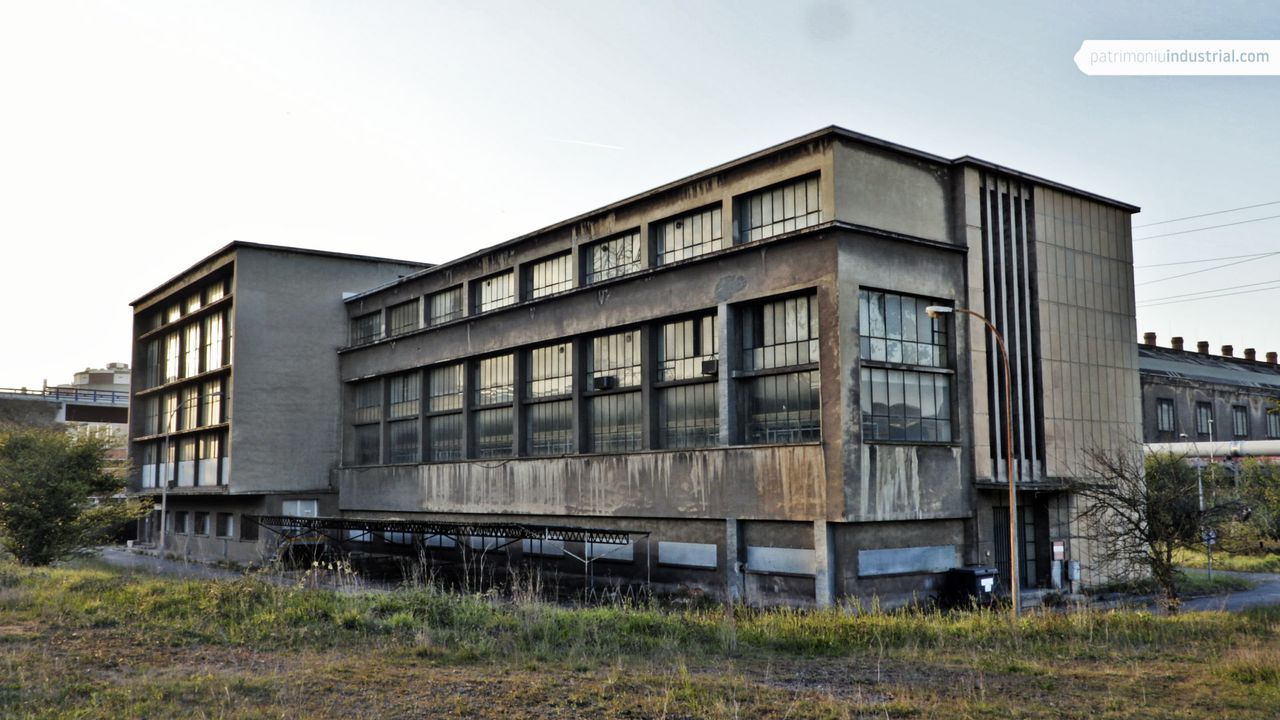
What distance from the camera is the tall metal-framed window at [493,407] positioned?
1614 inches

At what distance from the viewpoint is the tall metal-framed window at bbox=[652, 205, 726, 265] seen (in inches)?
1252

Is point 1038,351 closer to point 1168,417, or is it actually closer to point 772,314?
point 772,314

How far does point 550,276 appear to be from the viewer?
1551 inches

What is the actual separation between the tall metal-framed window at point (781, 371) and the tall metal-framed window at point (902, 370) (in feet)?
4.83

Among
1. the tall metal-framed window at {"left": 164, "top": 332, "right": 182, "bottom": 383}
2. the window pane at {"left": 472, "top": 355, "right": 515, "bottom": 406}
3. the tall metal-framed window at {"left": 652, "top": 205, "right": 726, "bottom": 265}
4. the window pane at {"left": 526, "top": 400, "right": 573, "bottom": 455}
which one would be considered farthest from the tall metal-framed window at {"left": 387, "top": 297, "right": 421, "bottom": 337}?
the tall metal-framed window at {"left": 652, "top": 205, "right": 726, "bottom": 265}

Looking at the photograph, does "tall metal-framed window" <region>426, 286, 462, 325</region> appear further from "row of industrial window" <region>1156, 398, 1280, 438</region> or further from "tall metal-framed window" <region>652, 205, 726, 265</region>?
"row of industrial window" <region>1156, 398, 1280, 438</region>

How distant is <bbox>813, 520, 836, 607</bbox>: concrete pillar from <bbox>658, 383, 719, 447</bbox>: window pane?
5.49 metres

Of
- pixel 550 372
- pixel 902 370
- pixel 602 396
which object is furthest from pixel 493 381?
pixel 902 370

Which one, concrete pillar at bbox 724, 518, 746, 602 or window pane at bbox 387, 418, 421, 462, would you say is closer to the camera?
concrete pillar at bbox 724, 518, 746, 602

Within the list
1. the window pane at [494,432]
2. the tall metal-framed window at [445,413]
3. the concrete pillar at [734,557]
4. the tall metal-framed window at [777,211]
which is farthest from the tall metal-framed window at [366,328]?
the concrete pillar at [734,557]

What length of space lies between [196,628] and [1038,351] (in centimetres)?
2532

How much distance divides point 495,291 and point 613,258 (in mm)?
8590

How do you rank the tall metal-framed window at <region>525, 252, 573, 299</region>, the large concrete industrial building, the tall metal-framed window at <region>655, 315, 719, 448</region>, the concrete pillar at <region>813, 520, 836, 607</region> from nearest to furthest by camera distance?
the concrete pillar at <region>813, 520, 836, 607</region> < the large concrete industrial building < the tall metal-framed window at <region>655, 315, 719, 448</region> < the tall metal-framed window at <region>525, 252, 573, 299</region>

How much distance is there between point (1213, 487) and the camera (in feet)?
138
